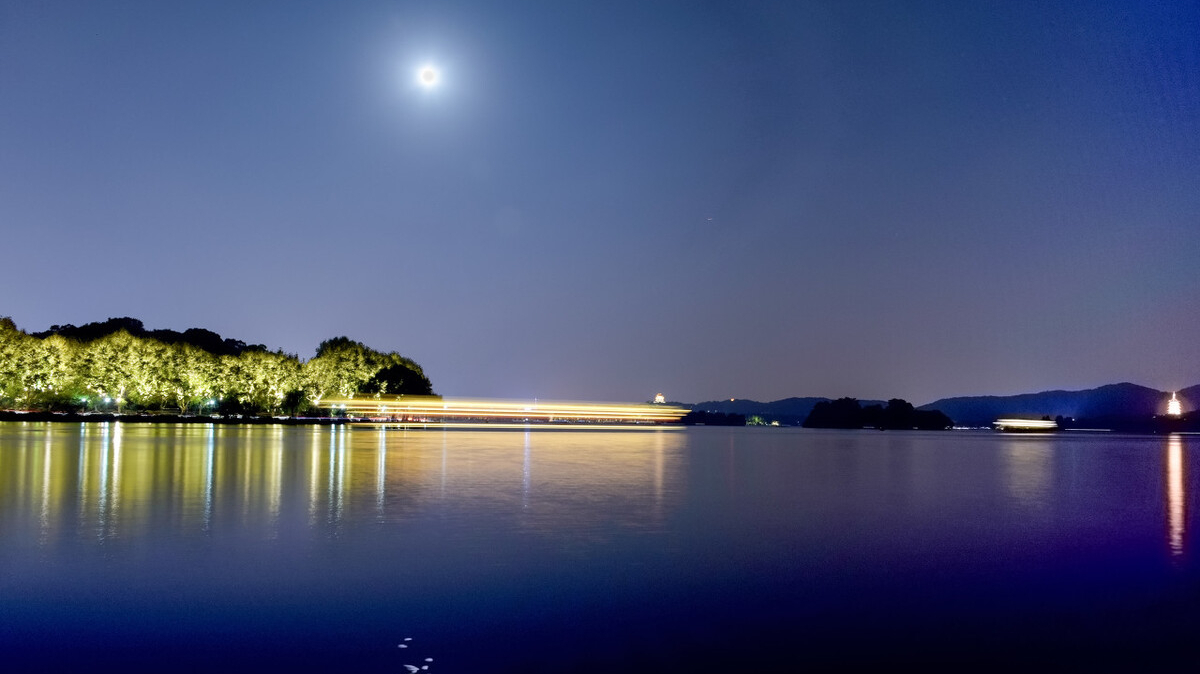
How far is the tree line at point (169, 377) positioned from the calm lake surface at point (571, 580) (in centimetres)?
8630

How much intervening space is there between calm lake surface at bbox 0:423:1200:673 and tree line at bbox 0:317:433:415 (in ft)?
283

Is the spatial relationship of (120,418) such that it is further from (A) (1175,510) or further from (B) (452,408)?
(A) (1175,510)

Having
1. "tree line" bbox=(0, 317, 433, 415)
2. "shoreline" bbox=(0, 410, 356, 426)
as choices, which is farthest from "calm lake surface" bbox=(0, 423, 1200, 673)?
"tree line" bbox=(0, 317, 433, 415)

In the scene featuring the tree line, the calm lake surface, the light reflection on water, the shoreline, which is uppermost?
the tree line

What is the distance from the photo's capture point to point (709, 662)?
8.00 meters

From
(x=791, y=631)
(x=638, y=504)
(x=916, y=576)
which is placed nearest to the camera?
(x=791, y=631)

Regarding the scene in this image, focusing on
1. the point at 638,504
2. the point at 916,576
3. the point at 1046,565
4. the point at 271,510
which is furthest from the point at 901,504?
the point at 271,510

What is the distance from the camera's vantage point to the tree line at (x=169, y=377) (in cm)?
9550

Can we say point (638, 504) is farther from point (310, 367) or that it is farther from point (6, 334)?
point (310, 367)

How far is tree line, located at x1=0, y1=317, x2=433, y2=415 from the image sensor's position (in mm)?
95500

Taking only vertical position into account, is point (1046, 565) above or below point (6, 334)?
below

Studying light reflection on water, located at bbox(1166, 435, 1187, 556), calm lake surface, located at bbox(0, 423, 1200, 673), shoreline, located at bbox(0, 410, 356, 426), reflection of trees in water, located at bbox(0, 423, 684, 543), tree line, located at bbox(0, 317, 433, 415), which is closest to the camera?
calm lake surface, located at bbox(0, 423, 1200, 673)

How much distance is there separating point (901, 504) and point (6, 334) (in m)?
104

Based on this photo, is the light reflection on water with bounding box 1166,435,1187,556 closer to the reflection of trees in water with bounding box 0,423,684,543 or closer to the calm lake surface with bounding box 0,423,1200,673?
the calm lake surface with bounding box 0,423,1200,673
